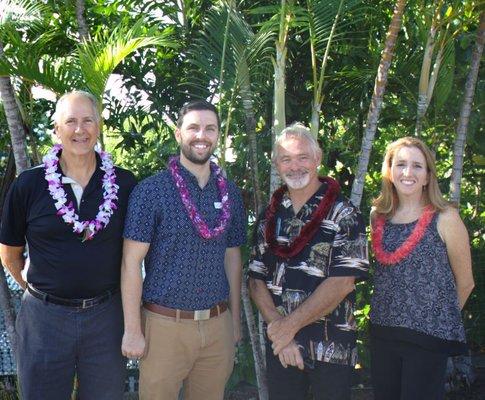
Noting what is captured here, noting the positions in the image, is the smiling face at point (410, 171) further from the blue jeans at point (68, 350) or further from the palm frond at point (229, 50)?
the blue jeans at point (68, 350)

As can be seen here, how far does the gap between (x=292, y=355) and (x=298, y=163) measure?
948 millimetres

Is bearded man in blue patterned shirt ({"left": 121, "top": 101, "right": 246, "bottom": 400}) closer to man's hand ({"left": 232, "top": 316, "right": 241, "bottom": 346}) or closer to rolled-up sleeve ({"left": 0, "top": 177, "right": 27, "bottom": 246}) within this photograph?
man's hand ({"left": 232, "top": 316, "right": 241, "bottom": 346})

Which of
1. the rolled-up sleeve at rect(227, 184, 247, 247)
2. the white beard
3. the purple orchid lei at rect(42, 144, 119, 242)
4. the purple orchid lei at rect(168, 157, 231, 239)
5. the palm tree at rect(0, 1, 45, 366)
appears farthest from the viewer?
the palm tree at rect(0, 1, 45, 366)

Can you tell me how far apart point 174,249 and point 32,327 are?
0.78m

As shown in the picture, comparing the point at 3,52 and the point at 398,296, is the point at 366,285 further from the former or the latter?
the point at 3,52

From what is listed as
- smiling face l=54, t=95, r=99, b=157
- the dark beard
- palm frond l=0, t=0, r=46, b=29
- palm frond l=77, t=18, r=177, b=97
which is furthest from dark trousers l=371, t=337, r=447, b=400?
palm frond l=0, t=0, r=46, b=29

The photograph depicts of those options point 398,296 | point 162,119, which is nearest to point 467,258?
point 398,296

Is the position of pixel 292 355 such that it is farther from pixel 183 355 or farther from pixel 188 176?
pixel 188 176

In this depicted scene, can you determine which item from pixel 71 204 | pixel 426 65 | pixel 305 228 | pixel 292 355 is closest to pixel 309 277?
pixel 305 228

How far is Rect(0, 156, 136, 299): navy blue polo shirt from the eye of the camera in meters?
3.30

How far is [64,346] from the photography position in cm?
337

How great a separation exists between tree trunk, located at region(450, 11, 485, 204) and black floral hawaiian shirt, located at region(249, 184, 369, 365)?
1596 millimetres

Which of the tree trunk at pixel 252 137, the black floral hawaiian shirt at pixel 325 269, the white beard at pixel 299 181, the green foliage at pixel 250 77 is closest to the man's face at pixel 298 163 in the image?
the white beard at pixel 299 181

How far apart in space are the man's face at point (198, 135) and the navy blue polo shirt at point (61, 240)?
0.40 meters
